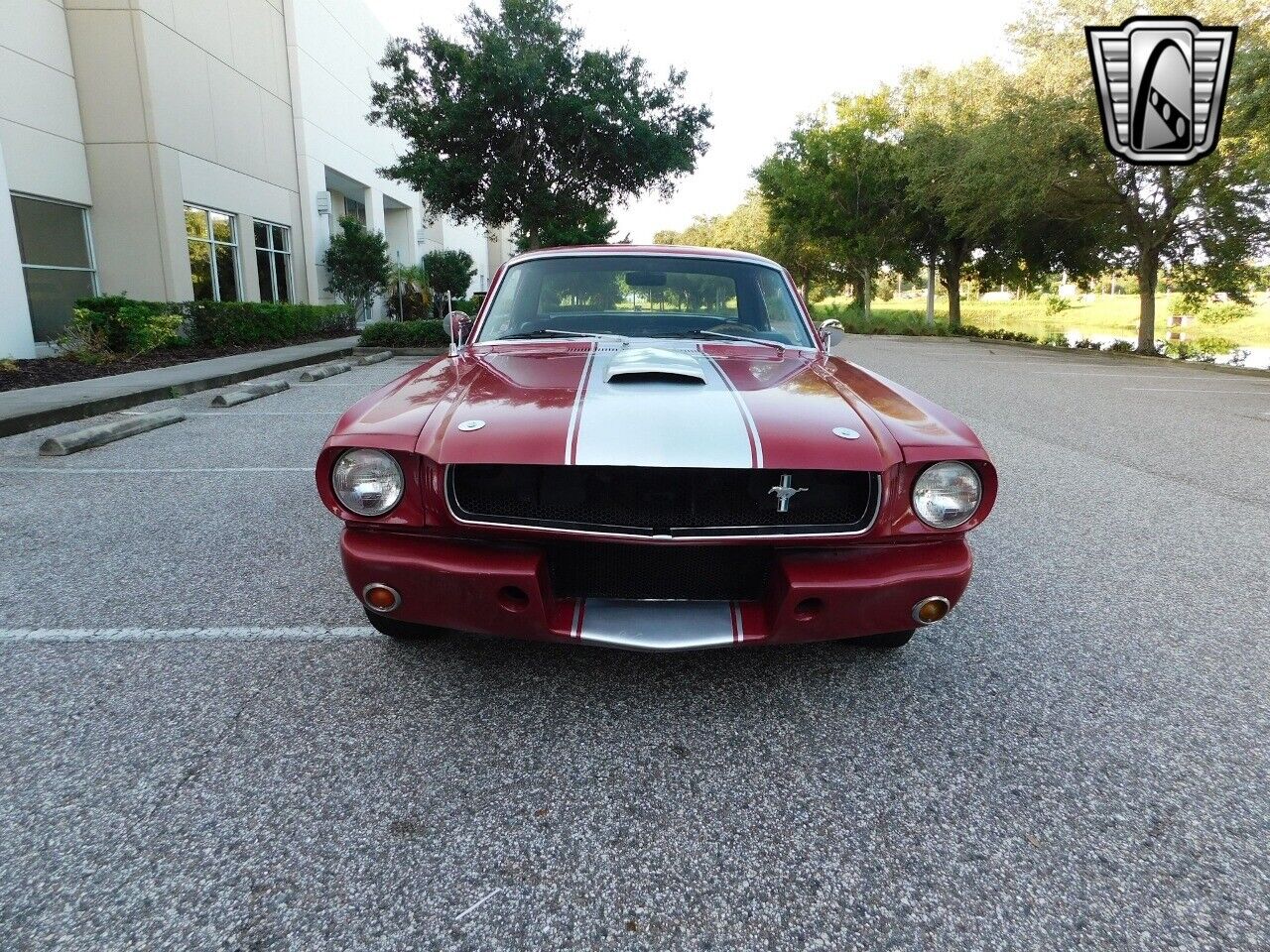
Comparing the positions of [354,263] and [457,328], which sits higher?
[354,263]

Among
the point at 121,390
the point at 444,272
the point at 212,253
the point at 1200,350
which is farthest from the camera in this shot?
the point at 444,272

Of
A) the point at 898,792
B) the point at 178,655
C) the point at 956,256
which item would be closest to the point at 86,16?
the point at 178,655

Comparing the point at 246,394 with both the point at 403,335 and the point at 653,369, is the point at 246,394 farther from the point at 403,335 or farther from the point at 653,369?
the point at 653,369

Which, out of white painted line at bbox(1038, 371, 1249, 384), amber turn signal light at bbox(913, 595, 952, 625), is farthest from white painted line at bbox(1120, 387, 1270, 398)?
amber turn signal light at bbox(913, 595, 952, 625)

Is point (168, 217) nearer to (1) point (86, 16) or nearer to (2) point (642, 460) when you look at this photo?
(1) point (86, 16)

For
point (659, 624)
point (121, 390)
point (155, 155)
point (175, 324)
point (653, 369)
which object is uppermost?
point (155, 155)

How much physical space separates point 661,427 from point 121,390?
8483 mm

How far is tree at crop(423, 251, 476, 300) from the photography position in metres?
30.2

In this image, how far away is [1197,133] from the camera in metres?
13.1

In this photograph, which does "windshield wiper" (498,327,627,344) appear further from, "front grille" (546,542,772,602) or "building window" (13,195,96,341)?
"building window" (13,195,96,341)

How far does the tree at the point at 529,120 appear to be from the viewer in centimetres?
1477

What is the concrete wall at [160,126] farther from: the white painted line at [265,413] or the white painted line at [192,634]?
the white painted line at [192,634]

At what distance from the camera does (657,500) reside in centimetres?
209

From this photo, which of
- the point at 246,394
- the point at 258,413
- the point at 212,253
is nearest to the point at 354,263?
the point at 212,253
